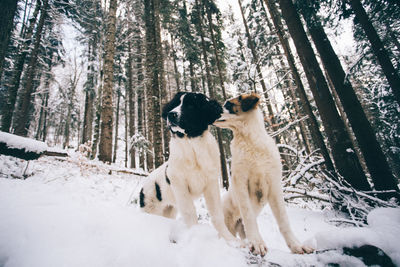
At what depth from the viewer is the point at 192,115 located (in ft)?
8.57

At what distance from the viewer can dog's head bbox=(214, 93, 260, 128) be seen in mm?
2596

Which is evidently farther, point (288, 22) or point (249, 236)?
point (288, 22)

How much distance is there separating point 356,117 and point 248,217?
4.39m

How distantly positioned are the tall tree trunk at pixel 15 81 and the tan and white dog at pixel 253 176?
12081mm

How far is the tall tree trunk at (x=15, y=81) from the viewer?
9.19 m

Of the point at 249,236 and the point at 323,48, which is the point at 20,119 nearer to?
the point at 249,236

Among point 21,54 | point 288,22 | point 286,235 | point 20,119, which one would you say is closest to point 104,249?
point 286,235

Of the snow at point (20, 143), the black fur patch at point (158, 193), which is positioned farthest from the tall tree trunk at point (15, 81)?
the black fur patch at point (158, 193)

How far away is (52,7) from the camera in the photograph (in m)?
10.9

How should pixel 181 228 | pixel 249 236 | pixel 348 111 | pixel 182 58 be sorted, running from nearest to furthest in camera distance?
pixel 181 228 → pixel 249 236 → pixel 348 111 → pixel 182 58

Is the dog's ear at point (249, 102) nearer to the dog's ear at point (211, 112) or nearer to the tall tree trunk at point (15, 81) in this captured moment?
the dog's ear at point (211, 112)

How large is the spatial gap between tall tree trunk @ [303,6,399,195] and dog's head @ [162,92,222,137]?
3.98m

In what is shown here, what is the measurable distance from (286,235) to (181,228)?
3.92ft

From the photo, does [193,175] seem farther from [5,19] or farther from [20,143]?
[5,19]
